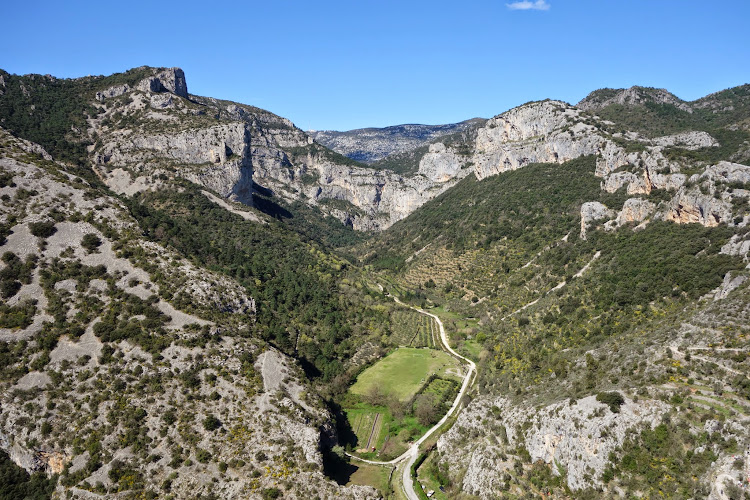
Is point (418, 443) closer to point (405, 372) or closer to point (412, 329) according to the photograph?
point (405, 372)

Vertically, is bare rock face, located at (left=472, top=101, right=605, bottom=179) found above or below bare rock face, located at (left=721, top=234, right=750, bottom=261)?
above

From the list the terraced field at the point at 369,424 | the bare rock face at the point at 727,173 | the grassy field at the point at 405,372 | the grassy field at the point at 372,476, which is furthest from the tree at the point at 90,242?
the bare rock face at the point at 727,173

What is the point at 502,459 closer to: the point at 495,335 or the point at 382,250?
the point at 495,335

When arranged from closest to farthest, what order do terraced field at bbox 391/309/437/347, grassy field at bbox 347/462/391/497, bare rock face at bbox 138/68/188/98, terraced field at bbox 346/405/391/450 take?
grassy field at bbox 347/462/391/497, terraced field at bbox 346/405/391/450, terraced field at bbox 391/309/437/347, bare rock face at bbox 138/68/188/98

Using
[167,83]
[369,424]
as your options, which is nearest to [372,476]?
[369,424]

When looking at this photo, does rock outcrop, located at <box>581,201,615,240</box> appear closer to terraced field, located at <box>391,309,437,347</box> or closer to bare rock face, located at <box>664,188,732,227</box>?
bare rock face, located at <box>664,188,732,227</box>

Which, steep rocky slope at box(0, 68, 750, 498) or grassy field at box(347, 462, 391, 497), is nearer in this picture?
steep rocky slope at box(0, 68, 750, 498)

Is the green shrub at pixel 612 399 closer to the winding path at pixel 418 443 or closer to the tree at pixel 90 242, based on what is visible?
the winding path at pixel 418 443

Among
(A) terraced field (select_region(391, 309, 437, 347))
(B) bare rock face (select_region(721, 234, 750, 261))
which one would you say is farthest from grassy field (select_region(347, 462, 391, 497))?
(B) bare rock face (select_region(721, 234, 750, 261))

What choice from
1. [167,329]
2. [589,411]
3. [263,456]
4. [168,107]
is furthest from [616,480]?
[168,107]
